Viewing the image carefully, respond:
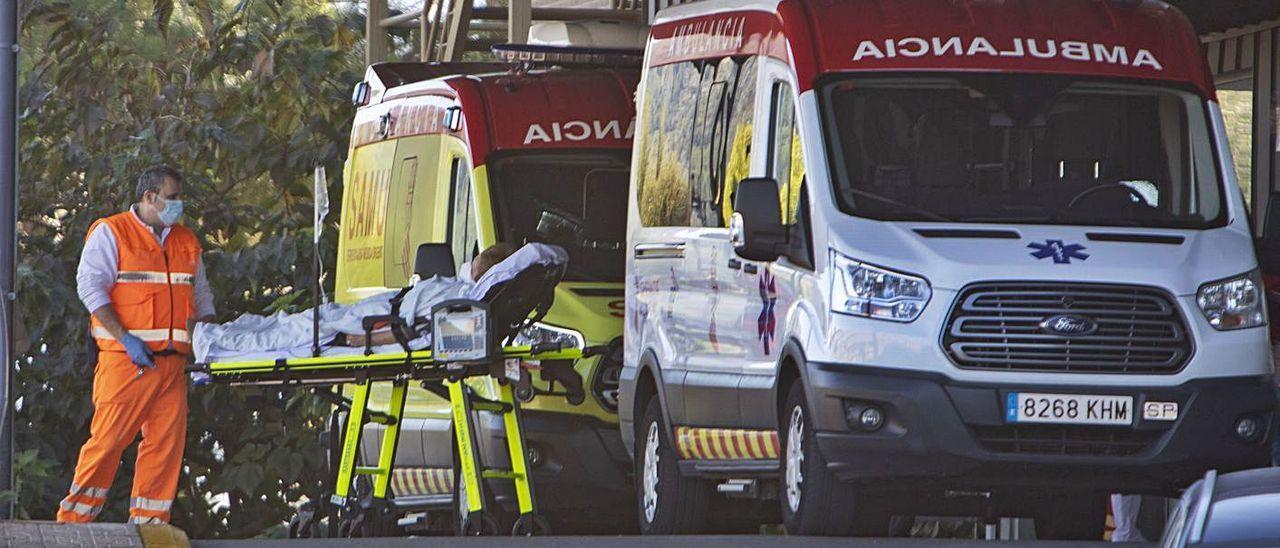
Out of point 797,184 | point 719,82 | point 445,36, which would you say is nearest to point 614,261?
point 719,82

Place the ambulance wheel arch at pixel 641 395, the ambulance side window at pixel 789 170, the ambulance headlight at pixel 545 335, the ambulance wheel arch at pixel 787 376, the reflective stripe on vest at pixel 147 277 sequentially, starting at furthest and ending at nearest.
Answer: the reflective stripe on vest at pixel 147 277 → the ambulance headlight at pixel 545 335 → the ambulance wheel arch at pixel 641 395 → the ambulance side window at pixel 789 170 → the ambulance wheel arch at pixel 787 376

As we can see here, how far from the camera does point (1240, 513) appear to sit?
644 centimetres

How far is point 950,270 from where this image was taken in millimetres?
10648

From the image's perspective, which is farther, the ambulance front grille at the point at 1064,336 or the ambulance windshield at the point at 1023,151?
the ambulance windshield at the point at 1023,151

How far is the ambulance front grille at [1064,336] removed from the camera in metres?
10.7

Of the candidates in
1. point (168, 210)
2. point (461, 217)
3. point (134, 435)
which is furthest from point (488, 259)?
point (134, 435)

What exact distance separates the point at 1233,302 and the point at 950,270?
1.11m

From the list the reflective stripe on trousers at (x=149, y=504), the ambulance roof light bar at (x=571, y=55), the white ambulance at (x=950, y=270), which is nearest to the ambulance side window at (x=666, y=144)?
the white ambulance at (x=950, y=270)

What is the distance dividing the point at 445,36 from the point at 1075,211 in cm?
1210

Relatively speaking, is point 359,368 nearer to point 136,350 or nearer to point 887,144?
point 136,350

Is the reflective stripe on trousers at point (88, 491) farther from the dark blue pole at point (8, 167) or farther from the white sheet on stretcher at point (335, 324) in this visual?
the white sheet on stretcher at point (335, 324)

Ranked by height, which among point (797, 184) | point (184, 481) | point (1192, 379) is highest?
point (797, 184)

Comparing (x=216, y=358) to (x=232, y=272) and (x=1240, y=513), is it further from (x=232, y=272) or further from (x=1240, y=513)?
(x=232, y=272)

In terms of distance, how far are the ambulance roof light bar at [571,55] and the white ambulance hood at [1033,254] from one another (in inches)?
192
